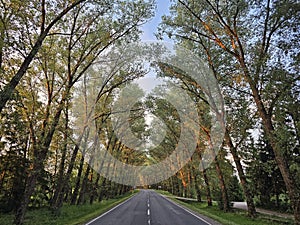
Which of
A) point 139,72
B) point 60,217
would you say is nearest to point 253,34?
point 139,72

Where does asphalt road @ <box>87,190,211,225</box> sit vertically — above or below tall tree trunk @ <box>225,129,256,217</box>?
below

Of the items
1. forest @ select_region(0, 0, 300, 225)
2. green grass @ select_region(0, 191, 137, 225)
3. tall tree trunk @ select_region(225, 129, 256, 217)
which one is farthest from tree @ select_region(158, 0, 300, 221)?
green grass @ select_region(0, 191, 137, 225)

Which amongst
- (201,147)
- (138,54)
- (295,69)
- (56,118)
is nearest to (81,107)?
(138,54)

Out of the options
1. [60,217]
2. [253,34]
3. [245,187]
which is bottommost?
[60,217]

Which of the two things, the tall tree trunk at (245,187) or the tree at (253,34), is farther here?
the tall tree trunk at (245,187)

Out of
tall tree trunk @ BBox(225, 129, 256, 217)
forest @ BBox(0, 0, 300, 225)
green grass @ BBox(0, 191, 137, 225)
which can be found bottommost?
green grass @ BBox(0, 191, 137, 225)

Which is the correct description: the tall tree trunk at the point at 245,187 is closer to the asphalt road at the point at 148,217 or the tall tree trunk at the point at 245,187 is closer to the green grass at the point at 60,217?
the asphalt road at the point at 148,217

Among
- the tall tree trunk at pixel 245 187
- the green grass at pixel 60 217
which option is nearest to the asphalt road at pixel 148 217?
the green grass at pixel 60 217

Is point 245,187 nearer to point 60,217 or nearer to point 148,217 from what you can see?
point 148,217

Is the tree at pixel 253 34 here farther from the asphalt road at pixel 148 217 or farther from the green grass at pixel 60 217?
the green grass at pixel 60 217

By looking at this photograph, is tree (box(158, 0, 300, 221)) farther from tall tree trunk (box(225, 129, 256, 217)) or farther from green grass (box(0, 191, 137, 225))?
green grass (box(0, 191, 137, 225))

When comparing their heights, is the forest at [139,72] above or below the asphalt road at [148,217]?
above

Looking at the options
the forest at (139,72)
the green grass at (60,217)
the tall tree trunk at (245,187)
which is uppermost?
the forest at (139,72)

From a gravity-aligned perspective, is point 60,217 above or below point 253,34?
below
